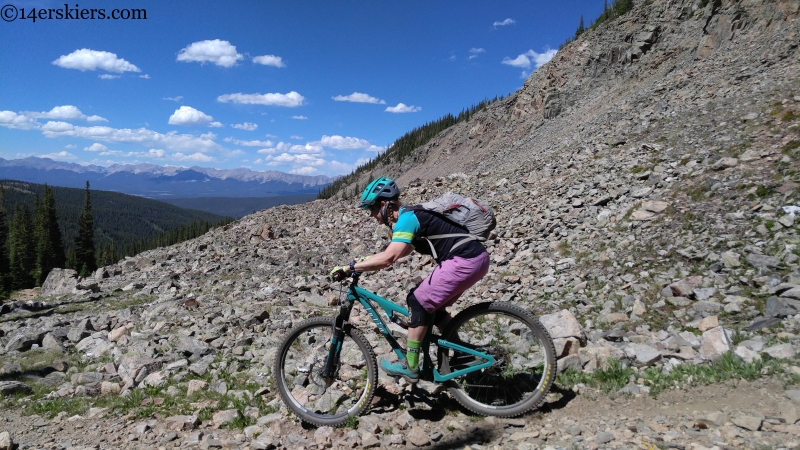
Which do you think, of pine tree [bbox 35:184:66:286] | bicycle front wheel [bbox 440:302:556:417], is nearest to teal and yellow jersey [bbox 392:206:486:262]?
bicycle front wheel [bbox 440:302:556:417]

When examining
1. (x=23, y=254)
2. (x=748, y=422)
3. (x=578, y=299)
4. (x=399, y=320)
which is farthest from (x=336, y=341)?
(x=23, y=254)

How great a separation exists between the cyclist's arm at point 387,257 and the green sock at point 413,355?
3.21 ft

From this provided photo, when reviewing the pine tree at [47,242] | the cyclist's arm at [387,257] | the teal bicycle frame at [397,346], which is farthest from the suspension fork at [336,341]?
the pine tree at [47,242]

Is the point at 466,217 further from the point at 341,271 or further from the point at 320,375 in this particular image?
the point at 320,375

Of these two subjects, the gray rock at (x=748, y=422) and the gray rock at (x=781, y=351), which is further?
the gray rock at (x=781, y=351)

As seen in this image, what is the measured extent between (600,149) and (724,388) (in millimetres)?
14662

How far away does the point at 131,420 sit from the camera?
18.4 feet

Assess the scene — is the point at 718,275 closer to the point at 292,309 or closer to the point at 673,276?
the point at 673,276

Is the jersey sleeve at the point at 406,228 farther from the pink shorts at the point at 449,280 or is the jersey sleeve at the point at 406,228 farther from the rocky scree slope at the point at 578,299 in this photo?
the rocky scree slope at the point at 578,299

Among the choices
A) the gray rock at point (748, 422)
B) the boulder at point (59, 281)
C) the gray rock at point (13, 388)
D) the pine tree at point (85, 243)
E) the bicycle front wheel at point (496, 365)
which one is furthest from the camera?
the pine tree at point (85, 243)

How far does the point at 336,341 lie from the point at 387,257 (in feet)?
4.61

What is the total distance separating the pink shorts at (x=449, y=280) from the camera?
4.36m

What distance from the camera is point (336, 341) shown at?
4.95 m

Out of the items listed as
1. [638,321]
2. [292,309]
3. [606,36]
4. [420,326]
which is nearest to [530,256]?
[638,321]
